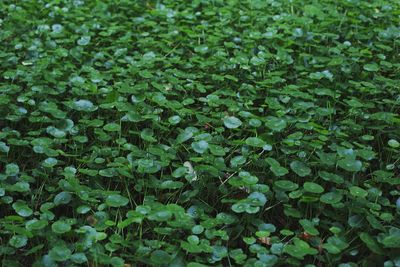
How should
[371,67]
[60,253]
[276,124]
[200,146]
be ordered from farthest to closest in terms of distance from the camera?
[371,67], [276,124], [200,146], [60,253]

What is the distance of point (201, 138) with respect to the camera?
2084 millimetres

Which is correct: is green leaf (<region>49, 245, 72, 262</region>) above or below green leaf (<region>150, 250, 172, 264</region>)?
below

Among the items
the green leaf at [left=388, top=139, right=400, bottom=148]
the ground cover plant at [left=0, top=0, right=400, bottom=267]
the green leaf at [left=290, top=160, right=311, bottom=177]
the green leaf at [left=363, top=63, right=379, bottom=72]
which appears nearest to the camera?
the ground cover plant at [left=0, top=0, right=400, bottom=267]

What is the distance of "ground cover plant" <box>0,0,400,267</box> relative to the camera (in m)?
1.69

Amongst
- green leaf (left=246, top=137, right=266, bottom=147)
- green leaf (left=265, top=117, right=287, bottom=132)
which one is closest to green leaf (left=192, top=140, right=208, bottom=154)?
green leaf (left=246, top=137, right=266, bottom=147)

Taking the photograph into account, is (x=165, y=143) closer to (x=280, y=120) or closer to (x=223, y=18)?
(x=280, y=120)

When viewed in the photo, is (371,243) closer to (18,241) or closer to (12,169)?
(18,241)

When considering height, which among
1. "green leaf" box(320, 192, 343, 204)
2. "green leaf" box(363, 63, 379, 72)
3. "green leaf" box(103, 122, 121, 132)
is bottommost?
"green leaf" box(103, 122, 121, 132)

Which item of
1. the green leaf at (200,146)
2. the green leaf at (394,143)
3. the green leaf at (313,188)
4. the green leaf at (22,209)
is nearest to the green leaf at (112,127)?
the green leaf at (200,146)

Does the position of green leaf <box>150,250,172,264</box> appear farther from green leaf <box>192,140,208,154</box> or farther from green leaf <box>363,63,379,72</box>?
green leaf <box>363,63,379,72</box>

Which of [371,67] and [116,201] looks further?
[371,67]

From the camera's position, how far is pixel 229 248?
1.72 m

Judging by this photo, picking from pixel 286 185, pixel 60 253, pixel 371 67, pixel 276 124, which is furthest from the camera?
pixel 371 67

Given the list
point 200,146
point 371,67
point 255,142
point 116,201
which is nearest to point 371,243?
point 255,142
